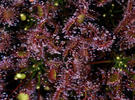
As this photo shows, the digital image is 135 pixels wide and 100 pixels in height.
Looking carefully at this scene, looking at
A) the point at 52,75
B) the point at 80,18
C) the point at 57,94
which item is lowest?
the point at 57,94

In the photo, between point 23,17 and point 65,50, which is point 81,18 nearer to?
point 65,50

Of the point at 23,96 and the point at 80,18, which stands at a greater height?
the point at 80,18

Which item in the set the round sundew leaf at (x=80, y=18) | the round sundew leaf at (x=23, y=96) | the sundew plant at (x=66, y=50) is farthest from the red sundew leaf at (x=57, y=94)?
the round sundew leaf at (x=80, y=18)

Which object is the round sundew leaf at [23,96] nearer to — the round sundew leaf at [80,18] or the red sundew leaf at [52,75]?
the red sundew leaf at [52,75]

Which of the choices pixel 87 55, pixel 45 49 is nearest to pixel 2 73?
pixel 45 49

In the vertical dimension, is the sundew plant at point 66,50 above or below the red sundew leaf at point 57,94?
above

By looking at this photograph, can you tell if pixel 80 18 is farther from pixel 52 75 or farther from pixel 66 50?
pixel 52 75

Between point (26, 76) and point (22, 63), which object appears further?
point (26, 76)

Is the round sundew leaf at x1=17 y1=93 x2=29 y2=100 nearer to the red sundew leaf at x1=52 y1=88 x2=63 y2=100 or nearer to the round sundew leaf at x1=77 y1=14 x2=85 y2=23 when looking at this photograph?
the red sundew leaf at x1=52 y1=88 x2=63 y2=100

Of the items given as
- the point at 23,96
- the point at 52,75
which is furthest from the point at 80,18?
the point at 23,96

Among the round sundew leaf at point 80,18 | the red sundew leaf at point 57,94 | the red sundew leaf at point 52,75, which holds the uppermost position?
the round sundew leaf at point 80,18

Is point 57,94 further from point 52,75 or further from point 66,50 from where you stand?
point 66,50
